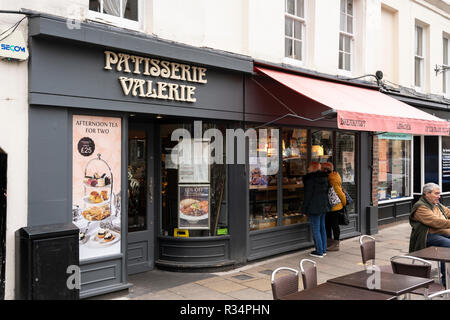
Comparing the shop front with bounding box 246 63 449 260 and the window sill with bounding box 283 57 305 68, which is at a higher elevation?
the window sill with bounding box 283 57 305 68

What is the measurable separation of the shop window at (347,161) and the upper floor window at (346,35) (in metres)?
1.71

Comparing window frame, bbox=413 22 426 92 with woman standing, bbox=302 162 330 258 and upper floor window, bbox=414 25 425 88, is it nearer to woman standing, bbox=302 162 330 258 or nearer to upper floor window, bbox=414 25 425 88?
upper floor window, bbox=414 25 425 88

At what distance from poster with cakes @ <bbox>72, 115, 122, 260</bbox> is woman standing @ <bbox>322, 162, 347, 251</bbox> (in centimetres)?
463

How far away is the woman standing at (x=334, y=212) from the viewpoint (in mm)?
8797

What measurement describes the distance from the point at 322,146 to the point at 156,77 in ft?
15.8

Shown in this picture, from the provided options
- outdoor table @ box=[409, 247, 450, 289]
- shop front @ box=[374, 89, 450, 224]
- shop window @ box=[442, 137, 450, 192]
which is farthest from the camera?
shop window @ box=[442, 137, 450, 192]

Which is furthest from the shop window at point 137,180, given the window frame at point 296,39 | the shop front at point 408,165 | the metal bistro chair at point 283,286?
the shop front at point 408,165

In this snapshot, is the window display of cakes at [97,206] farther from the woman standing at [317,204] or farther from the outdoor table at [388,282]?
the woman standing at [317,204]

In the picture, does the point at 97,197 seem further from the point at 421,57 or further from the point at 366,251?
the point at 421,57

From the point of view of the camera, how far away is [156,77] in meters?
6.40

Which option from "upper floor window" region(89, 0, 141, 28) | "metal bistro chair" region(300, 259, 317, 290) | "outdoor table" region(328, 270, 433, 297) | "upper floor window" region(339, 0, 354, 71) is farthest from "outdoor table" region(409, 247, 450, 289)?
"upper floor window" region(339, 0, 354, 71)

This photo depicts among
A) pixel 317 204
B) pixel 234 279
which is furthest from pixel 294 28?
pixel 234 279

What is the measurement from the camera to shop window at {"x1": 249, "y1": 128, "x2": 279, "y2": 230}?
26.6 ft
